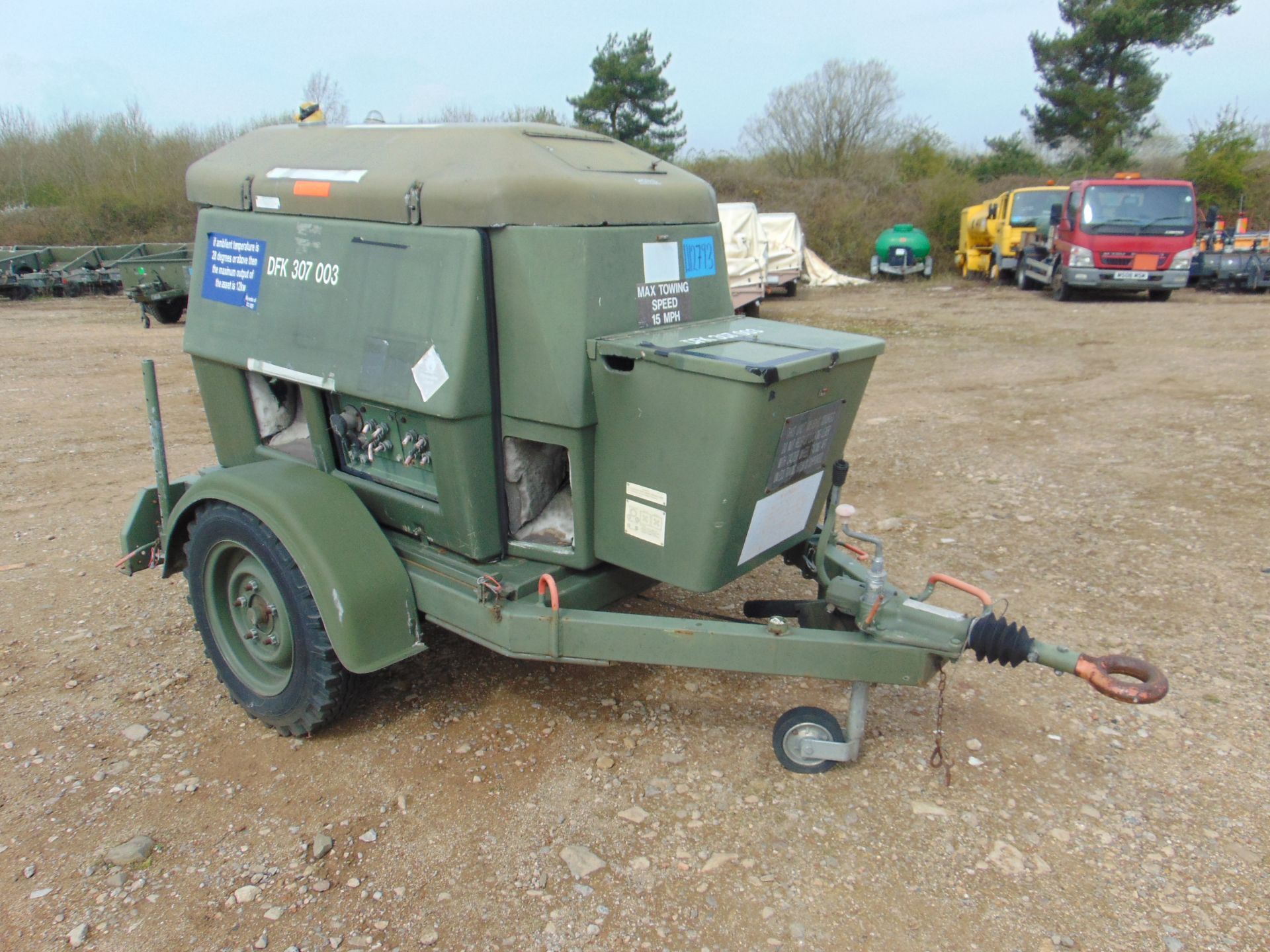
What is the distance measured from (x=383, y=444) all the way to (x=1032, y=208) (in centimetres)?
1823

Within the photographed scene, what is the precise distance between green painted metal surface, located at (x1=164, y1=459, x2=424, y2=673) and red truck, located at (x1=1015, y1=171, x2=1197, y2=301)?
14.3 m

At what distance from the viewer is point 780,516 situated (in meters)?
2.88

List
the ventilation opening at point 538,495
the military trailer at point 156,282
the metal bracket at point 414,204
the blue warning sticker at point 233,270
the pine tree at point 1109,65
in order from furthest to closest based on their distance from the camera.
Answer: the pine tree at point 1109,65, the military trailer at point 156,282, the blue warning sticker at point 233,270, the ventilation opening at point 538,495, the metal bracket at point 414,204

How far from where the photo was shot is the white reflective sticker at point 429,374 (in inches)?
105

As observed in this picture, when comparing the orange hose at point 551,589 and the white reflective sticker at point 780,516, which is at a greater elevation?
the white reflective sticker at point 780,516

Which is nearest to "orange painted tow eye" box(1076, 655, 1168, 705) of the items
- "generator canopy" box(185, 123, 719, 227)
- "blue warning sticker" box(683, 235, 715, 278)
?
"blue warning sticker" box(683, 235, 715, 278)

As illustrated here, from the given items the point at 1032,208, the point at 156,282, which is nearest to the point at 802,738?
the point at 156,282

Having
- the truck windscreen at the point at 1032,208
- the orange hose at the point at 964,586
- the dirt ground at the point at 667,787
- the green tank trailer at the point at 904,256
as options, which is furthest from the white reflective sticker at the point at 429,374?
the green tank trailer at the point at 904,256

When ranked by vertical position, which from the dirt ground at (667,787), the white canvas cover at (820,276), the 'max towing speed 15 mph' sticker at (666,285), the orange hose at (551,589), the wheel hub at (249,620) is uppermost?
the 'max towing speed 15 mph' sticker at (666,285)

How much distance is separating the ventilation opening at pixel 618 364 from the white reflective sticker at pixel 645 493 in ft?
1.10

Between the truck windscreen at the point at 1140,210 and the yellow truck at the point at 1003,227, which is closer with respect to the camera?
the truck windscreen at the point at 1140,210

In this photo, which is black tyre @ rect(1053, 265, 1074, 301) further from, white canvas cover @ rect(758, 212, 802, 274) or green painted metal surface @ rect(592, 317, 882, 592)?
green painted metal surface @ rect(592, 317, 882, 592)

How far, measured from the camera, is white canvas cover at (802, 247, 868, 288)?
20.0 meters

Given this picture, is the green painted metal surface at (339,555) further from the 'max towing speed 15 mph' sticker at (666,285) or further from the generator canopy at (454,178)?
the 'max towing speed 15 mph' sticker at (666,285)
